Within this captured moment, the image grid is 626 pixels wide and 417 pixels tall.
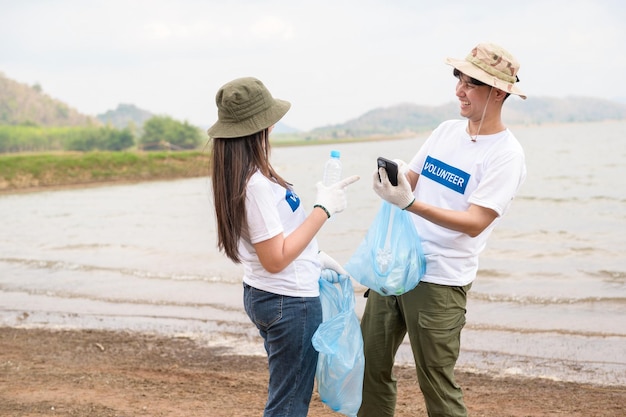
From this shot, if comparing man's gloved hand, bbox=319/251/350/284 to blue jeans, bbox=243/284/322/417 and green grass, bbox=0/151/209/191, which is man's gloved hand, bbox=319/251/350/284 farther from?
green grass, bbox=0/151/209/191

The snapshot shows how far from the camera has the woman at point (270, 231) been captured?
242 centimetres

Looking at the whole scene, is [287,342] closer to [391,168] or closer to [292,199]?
[292,199]

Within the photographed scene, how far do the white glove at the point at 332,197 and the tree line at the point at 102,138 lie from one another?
205 feet

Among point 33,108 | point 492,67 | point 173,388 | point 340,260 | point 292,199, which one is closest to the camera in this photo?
point 292,199

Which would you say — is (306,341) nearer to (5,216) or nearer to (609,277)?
(609,277)

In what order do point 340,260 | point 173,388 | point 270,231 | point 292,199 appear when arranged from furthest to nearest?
1. point 340,260
2. point 173,388
3. point 292,199
4. point 270,231

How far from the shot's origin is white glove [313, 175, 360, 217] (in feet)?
8.29

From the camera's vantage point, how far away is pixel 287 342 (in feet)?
8.52

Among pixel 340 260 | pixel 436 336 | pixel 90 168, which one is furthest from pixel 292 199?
pixel 90 168

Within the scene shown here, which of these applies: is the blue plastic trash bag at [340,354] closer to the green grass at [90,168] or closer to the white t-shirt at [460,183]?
the white t-shirt at [460,183]

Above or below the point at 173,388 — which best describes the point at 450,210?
above

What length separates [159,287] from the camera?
9594mm

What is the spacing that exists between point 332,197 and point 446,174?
60 cm

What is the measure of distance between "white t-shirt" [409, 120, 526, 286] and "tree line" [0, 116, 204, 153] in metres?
62.2
